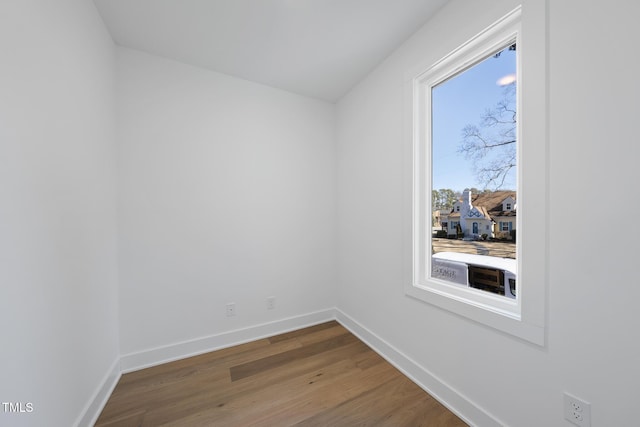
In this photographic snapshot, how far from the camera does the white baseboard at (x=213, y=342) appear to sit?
188 cm

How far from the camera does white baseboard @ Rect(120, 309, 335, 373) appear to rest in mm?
1884

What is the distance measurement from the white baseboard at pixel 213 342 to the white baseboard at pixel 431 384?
0.61 metres

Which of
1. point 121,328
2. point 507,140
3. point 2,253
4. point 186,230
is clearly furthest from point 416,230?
point 121,328

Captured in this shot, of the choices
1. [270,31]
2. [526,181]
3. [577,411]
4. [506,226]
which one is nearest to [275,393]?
[577,411]

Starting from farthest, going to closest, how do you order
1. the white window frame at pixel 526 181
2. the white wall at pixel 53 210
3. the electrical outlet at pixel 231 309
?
the electrical outlet at pixel 231 309 < the white window frame at pixel 526 181 < the white wall at pixel 53 210

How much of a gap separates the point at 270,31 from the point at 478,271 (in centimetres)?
223

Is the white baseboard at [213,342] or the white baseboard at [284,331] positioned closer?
the white baseboard at [284,331]

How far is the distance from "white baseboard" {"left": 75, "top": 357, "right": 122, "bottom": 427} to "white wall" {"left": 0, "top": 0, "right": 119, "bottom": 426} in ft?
0.09

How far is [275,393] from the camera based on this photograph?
1.63 meters

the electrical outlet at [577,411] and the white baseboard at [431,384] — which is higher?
the electrical outlet at [577,411]

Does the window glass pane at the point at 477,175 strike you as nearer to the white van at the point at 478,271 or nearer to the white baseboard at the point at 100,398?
the white van at the point at 478,271

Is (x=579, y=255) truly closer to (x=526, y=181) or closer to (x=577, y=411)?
(x=526, y=181)

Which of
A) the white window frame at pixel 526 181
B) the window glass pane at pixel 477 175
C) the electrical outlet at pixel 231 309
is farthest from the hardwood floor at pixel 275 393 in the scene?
the window glass pane at pixel 477 175

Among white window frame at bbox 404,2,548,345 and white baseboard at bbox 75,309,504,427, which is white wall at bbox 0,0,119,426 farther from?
white window frame at bbox 404,2,548,345
